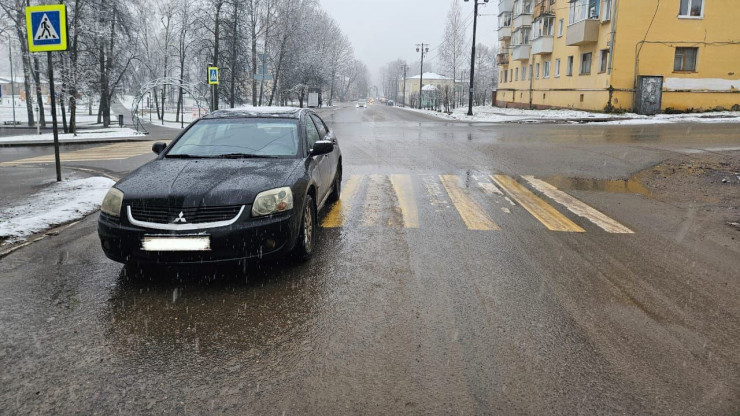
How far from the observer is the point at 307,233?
5.15 metres

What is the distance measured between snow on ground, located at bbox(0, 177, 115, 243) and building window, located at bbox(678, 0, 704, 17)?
110ft

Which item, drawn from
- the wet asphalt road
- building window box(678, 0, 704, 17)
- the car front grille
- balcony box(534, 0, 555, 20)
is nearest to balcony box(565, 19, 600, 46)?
Answer: building window box(678, 0, 704, 17)

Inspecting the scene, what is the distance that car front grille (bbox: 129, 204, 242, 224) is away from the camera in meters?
4.30

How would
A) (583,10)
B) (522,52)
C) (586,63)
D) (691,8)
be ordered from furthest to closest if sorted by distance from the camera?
(522,52) < (586,63) < (583,10) < (691,8)

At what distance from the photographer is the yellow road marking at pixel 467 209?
6648 millimetres

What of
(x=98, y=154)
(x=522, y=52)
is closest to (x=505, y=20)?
(x=522, y=52)

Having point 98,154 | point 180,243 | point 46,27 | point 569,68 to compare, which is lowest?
point 98,154

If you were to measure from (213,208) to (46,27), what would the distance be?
6.73 metres

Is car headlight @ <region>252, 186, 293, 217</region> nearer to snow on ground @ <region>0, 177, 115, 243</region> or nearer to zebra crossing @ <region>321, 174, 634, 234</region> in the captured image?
zebra crossing @ <region>321, 174, 634, 234</region>

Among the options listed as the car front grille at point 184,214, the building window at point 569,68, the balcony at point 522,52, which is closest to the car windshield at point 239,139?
the car front grille at point 184,214

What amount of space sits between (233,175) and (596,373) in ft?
11.1

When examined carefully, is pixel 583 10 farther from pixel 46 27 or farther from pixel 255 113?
pixel 255 113

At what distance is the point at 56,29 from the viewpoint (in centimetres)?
882

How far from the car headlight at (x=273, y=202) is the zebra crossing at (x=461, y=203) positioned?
188 centimetres
